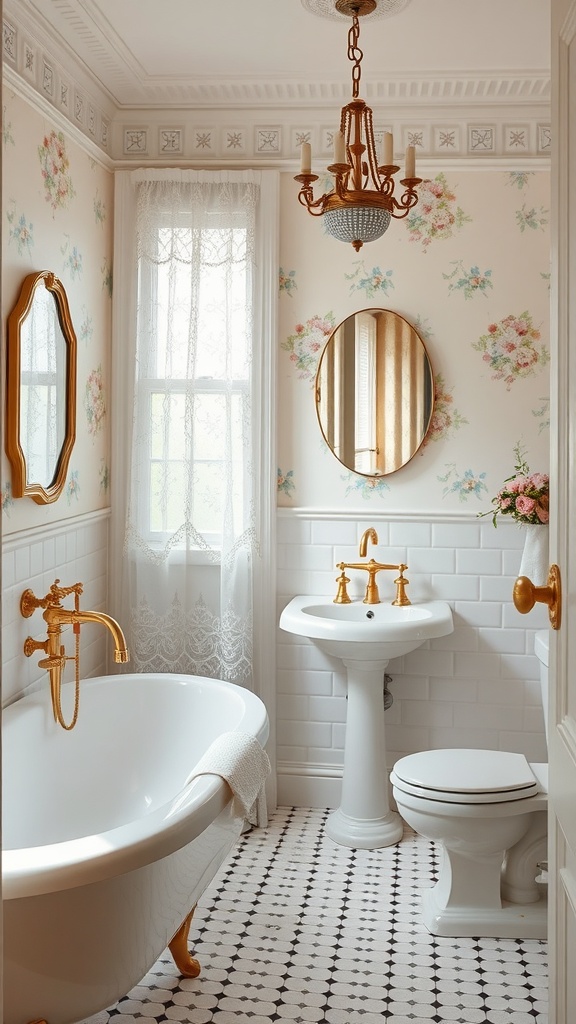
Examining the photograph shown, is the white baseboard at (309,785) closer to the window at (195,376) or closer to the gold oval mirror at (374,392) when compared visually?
the window at (195,376)

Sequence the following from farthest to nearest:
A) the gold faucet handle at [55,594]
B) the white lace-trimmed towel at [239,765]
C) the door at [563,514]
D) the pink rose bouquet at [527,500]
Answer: the pink rose bouquet at [527,500]
the gold faucet handle at [55,594]
the white lace-trimmed towel at [239,765]
the door at [563,514]

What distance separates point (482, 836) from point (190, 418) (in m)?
1.90

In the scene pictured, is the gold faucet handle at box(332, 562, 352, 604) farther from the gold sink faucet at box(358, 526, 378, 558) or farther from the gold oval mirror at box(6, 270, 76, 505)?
the gold oval mirror at box(6, 270, 76, 505)

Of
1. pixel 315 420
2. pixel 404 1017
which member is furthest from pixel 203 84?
pixel 404 1017

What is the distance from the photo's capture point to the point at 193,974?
2.57 meters

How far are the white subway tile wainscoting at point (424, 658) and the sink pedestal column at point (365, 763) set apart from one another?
244 mm

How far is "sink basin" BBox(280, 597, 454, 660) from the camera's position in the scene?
3.28 m

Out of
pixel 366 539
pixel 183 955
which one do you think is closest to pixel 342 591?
pixel 366 539

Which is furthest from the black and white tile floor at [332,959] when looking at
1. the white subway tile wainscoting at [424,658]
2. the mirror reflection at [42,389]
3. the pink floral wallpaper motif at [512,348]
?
the pink floral wallpaper motif at [512,348]

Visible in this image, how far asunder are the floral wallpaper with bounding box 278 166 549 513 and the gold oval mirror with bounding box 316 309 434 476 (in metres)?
0.04

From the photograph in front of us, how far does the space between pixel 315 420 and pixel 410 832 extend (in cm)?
169

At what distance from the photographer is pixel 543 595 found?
1385mm

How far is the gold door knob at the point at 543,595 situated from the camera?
1.36 m

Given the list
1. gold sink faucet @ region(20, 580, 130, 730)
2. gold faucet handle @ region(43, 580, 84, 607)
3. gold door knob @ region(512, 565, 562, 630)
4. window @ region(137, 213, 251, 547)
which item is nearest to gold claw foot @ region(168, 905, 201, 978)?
gold sink faucet @ region(20, 580, 130, 730)
